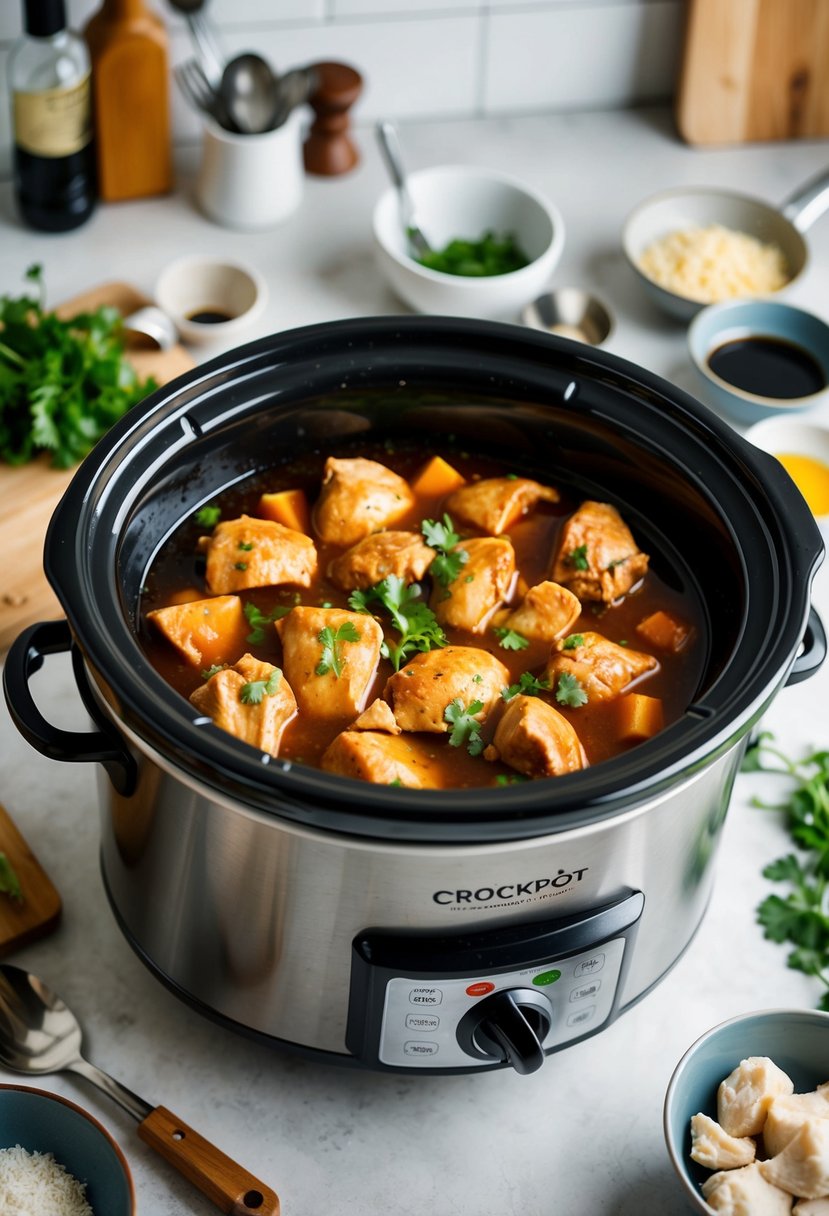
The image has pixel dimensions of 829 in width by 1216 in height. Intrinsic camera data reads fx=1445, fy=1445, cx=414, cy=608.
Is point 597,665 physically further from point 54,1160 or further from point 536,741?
point 54,1160

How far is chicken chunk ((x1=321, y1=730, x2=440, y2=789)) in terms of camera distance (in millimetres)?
1608

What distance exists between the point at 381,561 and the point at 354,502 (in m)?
0.11

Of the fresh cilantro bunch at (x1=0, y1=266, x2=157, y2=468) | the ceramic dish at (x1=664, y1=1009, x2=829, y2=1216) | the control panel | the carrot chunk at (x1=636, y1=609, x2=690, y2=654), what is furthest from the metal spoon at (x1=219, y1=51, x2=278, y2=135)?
the ceramic dish at (x1=664, y1=1009, x2=829, y2=1216)

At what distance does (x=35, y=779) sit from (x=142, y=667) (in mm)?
740

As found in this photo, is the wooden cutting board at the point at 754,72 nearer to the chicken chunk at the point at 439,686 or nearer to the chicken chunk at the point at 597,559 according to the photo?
the chicken chunk at the point at 597,559

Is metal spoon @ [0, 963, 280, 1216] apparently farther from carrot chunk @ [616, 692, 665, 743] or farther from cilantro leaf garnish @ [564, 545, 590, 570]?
cilantro leaf garnish @ [564, 545, 590, 570]

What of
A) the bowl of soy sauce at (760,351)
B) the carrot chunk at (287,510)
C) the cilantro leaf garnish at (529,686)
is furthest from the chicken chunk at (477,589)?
the bowl of soy sauce at (760,351)

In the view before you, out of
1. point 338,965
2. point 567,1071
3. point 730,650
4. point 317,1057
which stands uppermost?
point 730,650

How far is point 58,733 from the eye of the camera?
160 cm

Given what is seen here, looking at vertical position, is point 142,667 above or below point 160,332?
above

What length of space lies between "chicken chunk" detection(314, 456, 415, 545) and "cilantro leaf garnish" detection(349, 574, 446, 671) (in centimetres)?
11

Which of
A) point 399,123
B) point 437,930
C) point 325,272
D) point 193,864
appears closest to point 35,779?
point 193,864

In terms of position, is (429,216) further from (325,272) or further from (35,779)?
(35,779)

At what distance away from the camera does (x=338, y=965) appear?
1.63 meters
